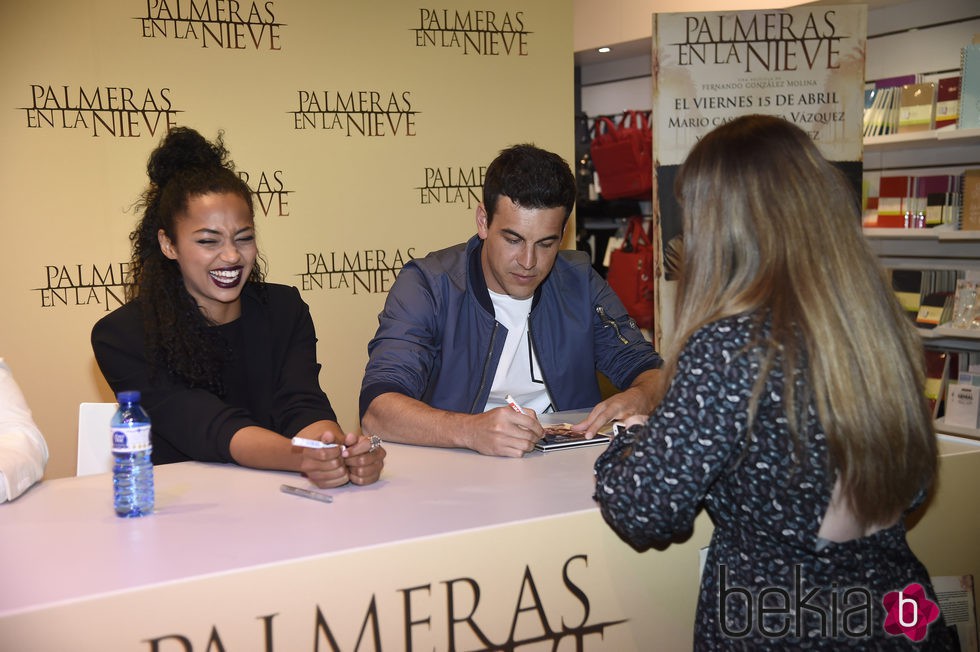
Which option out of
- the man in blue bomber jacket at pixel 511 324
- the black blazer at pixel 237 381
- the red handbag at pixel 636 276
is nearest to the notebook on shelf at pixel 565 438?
the man in blue bomber jacket at pixel 511 324

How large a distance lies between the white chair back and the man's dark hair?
1157 millimetres

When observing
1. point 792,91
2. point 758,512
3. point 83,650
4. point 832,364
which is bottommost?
point 83,650

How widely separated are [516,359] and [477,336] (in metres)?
0.15

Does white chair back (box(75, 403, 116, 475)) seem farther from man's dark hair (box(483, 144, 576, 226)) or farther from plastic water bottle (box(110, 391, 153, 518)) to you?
man's dark hair (box(483, 144, 576, 226))

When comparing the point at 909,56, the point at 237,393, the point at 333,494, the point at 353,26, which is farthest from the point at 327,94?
the point at 909,56

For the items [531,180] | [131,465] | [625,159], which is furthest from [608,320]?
[625,159]

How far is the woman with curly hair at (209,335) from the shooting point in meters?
1.97

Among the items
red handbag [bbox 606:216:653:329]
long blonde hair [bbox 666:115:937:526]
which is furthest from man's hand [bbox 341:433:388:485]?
red handbag [bbox 606:216:653:329]

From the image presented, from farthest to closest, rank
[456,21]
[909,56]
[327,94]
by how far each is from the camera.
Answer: [909,56]
[456,21]
[327,94]

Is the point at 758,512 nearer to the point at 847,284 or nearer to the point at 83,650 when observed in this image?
the point at 847,284

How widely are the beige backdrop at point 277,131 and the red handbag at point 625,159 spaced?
1.77 m

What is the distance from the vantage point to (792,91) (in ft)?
12.5

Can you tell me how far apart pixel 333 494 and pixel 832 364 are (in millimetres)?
967

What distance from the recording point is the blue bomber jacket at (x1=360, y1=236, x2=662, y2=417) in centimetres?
249
